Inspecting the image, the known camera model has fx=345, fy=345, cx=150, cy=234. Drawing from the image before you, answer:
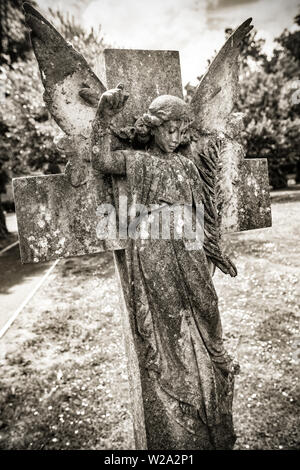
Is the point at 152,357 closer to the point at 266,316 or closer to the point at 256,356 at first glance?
the point at 256,356

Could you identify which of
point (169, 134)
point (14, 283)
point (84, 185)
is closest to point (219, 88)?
point (169, 134)

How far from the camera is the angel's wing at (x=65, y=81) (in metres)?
2.04

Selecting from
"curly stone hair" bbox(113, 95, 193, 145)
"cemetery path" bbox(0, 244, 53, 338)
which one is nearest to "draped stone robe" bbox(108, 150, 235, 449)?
"curly stone hair" bbox(113, 95, 193, 145)

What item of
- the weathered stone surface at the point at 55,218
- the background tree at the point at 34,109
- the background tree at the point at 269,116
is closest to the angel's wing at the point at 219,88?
the weathered stone surface at the point at 55,218

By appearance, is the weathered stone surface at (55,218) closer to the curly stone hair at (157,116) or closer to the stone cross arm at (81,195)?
the stone cross arm at (81,195)

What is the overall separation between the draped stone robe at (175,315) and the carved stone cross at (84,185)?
0.04 meters

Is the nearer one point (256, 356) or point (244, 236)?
point (256, 356)

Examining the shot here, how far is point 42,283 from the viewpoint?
9656 millimetres

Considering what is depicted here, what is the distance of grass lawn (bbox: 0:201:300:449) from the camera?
379 centimetres

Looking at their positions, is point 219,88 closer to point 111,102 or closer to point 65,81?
point 111,102

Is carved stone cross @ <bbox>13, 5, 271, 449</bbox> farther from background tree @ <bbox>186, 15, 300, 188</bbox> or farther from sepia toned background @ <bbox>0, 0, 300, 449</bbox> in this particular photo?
background tree @ <bbox>186, 15, 300, 188</bbox>

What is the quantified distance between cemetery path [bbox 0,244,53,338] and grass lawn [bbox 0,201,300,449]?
0.39 m
